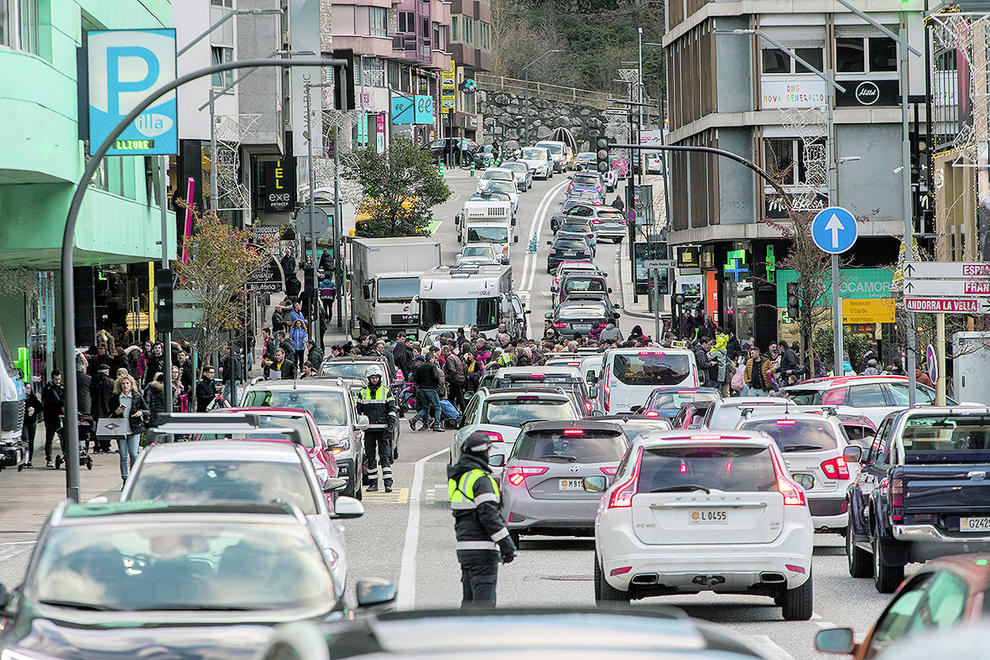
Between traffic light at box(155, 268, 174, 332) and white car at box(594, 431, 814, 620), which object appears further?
traffic light at box(155, 268, 174, 332)

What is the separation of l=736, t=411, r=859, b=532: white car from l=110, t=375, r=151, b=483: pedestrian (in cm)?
1056

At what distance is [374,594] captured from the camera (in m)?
8.12

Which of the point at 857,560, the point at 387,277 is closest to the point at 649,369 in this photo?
the point at 857,560

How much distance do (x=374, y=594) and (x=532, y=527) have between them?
10.2 meters

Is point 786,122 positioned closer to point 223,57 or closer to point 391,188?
point 223,57

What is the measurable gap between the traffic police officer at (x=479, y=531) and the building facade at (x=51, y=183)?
14.0 m

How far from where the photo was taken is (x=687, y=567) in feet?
42.4

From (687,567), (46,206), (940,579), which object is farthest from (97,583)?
(46,206)

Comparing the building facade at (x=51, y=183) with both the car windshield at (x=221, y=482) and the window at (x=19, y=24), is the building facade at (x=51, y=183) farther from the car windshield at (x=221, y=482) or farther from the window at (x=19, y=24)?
the car windshield at (x=221, y=482)

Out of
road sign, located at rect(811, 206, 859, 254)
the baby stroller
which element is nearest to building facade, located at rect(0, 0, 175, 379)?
the baby stroller

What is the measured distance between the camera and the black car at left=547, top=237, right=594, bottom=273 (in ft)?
288

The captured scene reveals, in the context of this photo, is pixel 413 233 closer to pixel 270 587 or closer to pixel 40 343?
pixel 40 343

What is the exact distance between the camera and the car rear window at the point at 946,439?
14.7m

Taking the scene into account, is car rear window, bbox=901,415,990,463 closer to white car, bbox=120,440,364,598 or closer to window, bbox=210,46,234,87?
white car, bbox=120,440,364,598
